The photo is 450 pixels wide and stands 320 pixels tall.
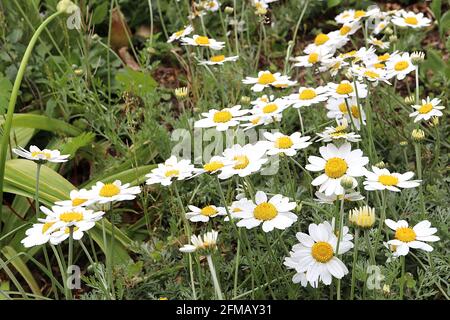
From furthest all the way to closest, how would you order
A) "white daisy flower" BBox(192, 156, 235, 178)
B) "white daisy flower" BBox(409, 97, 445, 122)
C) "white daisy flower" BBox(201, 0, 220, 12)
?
"white daisy flower" BBox(201, 0, 220, 12)
"white daisy flower" BBox(409, 97, 445, 122)
"white daisy flower" BBox(192, 156, 235, 178)

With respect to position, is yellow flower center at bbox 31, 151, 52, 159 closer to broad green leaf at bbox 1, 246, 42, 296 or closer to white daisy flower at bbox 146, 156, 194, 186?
white daisy flower at bbox 146, 156, 194, 186

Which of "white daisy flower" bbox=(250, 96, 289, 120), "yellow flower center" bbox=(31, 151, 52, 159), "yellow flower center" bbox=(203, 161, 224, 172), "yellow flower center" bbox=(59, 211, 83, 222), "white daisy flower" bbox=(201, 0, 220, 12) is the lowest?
"yellow flower center" bbox=(59, 211, 83, 222)

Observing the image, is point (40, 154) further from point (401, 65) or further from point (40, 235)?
point (401, 65)

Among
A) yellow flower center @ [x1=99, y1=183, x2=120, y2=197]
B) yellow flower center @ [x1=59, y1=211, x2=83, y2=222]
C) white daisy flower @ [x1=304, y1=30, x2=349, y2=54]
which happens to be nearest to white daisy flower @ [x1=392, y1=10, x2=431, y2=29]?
white daisy flower @ [x1=304, y1=30, x2=349, y2=54]

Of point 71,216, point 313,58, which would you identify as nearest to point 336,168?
point 71,216

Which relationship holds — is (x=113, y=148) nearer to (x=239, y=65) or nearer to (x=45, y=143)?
(x=45, y=143)
